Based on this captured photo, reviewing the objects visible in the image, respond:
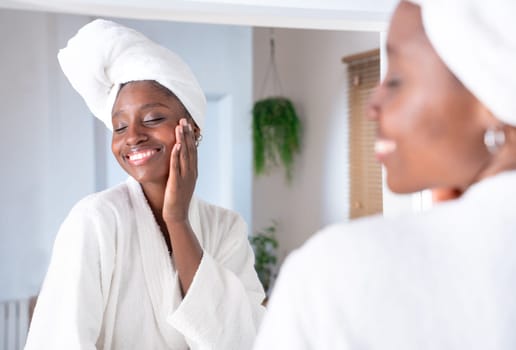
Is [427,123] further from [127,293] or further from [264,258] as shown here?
[264,258]

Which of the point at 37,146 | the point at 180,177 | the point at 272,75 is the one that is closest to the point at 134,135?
the point at 180,177

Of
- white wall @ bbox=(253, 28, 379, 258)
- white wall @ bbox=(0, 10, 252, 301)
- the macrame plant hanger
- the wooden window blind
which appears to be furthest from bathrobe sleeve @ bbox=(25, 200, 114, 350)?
the macrame plant hanger

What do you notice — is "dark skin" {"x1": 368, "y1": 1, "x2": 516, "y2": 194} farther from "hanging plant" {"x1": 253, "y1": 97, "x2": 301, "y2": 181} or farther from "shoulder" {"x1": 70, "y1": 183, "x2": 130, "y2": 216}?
"hanging plant" {"x1": 253, "y1": 97, "x2": 301, "y2": 181}

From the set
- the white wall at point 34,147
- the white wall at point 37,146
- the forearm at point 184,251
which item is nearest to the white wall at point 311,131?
the white wall at point 37,146

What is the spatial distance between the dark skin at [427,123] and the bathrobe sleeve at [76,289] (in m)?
0.90

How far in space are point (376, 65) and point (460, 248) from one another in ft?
10.3

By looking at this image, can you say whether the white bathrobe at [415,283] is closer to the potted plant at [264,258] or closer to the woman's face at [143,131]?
the woman's face at [143,131]

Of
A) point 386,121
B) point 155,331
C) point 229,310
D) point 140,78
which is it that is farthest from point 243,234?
point 386,121

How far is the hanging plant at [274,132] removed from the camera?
14.0 ft

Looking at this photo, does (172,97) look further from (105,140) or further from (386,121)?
(105,140)

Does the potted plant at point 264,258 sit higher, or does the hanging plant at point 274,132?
the hanging plant at point 274,132

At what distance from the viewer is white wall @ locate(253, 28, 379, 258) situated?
3973 millimetres

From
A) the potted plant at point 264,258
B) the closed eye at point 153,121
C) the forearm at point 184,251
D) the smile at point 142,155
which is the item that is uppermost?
the closed eye at point 153,121

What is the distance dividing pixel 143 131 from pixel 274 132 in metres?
3.10
